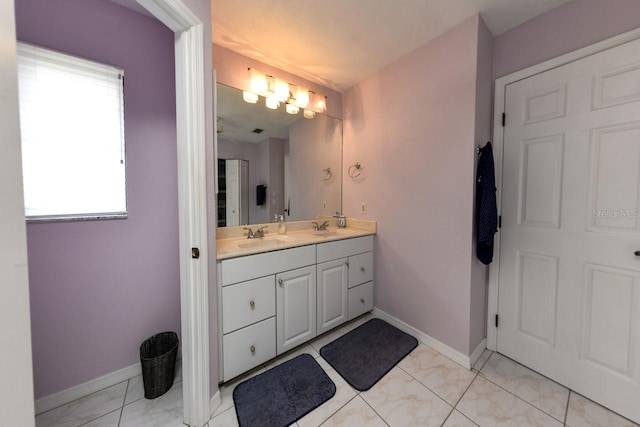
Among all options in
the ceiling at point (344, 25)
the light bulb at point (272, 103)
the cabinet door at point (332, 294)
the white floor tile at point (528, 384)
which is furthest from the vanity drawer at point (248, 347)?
the ceiling at point (344, 25)

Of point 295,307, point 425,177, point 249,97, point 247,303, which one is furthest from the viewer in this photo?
point 249,97

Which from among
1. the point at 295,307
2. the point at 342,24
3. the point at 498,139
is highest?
the point at 342,24

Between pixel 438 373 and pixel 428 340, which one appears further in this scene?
pixel 428 340

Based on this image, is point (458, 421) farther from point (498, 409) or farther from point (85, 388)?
point (85, 388)

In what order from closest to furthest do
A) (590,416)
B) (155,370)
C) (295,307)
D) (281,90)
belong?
(590,416) < (155,370) < (295,307) < (281,90)

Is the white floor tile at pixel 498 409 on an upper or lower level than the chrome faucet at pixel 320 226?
lower

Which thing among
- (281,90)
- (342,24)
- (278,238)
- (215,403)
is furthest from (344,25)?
(215,403)

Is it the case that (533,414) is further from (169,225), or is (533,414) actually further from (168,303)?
(169,225)

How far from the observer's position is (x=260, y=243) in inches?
71.2

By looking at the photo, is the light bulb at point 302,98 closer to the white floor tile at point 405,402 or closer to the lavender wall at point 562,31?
the lavender wall at point 562,31

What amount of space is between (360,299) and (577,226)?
63.2 inches

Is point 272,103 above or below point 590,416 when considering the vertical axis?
above

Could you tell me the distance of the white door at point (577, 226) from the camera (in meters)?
1.25

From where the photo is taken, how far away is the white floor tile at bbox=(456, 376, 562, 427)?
1.24m
